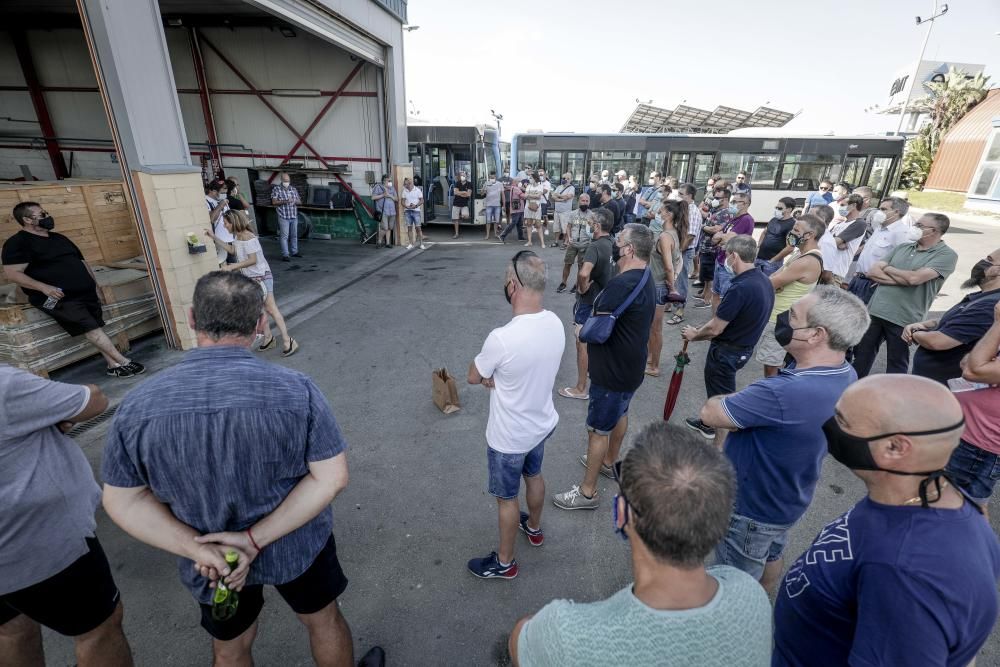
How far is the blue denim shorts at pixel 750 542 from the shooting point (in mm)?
2198

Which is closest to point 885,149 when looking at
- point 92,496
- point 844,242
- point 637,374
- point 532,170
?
point 532,170

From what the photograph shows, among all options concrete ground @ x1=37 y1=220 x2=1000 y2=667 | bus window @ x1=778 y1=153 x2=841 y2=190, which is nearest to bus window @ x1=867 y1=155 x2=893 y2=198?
bus window @ x1=778 y1=153 x2=841 y2=190

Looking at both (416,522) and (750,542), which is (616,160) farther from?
(750,542)

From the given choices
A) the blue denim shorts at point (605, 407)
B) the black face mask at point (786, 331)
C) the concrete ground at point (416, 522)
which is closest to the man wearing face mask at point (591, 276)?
the concrete ground at point (416, 522)

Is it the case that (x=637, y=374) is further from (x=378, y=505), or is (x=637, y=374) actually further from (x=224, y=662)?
(x=224, y=662)

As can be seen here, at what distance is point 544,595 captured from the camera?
2713 mm

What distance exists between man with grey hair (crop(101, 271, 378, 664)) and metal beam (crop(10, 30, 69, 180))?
1727 cm

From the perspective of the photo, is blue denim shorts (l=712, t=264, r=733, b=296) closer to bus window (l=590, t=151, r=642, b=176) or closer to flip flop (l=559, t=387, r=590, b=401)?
flip flop (l=559, t=387, r=590, b=401)

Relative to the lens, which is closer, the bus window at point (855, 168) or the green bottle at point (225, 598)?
the green bottle at point (225, 598)

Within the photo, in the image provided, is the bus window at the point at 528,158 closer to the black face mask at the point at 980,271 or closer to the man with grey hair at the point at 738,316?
the man with grey hair at the point at 738,316

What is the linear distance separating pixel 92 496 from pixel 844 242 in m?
7.20

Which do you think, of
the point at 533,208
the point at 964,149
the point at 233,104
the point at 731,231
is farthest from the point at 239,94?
the point at 964,149

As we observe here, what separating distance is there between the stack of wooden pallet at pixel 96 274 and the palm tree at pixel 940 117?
130 ft

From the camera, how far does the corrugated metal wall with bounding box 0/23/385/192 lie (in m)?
12.4
